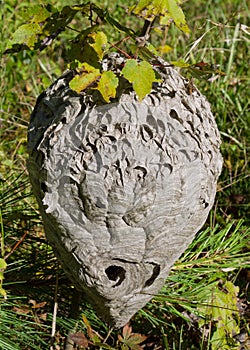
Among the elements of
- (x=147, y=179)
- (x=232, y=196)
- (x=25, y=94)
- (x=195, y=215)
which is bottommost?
(x=232, y=196)

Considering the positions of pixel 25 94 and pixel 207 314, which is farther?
pixel 25 94

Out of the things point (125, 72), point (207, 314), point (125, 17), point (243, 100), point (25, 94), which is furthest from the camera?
point (125, 17)

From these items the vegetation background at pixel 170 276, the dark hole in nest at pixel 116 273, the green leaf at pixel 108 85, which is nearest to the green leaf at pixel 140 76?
the green leaf at pixel 108 85

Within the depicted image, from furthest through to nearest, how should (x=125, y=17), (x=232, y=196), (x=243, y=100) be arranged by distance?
(x=125, y=17) → (x=243, y=100) → (x=232, y=196)

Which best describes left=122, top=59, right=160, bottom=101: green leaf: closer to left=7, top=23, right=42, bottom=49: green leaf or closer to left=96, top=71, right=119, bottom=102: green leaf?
left=96, top=71, right=119, bottom=102: green leaf

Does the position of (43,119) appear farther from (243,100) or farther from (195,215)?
(243,100)

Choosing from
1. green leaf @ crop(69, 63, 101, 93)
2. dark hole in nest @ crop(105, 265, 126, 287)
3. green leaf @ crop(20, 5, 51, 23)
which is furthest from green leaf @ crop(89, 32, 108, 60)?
dark hole in nest @ crop(105, 265, 126, 287)

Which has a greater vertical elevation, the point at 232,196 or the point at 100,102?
the point at 100,102

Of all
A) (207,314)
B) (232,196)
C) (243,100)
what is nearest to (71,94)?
(207,314)

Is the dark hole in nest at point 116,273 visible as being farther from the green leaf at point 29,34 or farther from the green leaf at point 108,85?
the green leaf at point 29,34
